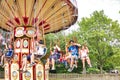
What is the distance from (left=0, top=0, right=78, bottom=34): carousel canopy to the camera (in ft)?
59.5

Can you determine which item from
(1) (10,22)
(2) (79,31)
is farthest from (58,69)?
(1) (10,22)

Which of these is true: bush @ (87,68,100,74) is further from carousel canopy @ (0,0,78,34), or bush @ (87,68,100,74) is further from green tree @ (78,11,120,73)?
carousel canopy @ (0,0,78,34)

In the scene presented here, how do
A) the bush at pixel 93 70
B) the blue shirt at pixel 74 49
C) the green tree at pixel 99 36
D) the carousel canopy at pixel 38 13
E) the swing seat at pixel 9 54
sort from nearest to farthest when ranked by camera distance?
the blue shirt at pixel 74 49
the carousel canopy at pixel 38 13
the swing seat at pixel 9 54
the green tree at pixel 99 36
the bush at pixel 93 70

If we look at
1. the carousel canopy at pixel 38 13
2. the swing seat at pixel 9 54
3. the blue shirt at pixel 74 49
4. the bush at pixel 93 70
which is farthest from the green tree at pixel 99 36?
the blue shirt at pixel 74 49

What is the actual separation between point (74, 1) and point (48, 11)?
195cm

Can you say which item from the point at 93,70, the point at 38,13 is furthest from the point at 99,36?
the point at 38,13

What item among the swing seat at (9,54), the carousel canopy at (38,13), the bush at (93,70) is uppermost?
the carousel canopy at (38,13)

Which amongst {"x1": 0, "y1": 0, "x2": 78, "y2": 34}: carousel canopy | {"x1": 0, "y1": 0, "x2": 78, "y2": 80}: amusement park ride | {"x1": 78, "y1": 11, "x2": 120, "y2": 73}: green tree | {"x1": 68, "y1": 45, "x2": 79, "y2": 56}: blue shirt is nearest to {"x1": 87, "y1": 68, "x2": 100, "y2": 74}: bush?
{"x1": 78, "y1": 11, "x2": 120, "y2": 73}: green tree

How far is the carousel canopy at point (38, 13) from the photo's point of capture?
59.5 feet

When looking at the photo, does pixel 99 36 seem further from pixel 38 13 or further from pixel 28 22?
pixel 38 13

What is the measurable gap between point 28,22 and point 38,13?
1282 mm

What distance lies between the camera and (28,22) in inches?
789

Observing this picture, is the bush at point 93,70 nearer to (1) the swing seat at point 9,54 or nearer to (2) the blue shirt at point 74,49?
(1) the swing seat at point 9,54

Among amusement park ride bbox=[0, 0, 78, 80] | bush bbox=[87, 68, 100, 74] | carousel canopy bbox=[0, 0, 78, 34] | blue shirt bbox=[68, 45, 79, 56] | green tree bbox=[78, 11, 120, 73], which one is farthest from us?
bush bbox=[87, 68, 100, 74]
